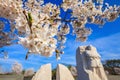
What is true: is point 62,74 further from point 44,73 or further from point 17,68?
point 17,68

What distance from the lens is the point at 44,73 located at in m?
9.40

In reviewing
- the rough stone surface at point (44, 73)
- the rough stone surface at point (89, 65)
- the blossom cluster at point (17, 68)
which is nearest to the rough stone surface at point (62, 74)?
the rough stone surface at point (44, 73)

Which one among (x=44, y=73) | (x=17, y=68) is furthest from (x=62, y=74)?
(x=17, y=68)

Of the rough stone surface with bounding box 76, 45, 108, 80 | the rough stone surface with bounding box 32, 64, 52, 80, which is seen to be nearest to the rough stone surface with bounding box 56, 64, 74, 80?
the rough stone surface with bounding box 32, 64, 52, 80

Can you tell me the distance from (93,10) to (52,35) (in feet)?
6.42

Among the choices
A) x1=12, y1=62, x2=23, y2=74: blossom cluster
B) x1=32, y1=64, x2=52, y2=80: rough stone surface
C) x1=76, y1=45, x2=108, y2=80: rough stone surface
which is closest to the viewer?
Answer: x1=76, y1=45, x2=108, y2=80: rough stone surface

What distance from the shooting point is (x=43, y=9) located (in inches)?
128

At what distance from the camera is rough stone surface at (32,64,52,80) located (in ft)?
30.5

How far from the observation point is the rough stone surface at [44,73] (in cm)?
930

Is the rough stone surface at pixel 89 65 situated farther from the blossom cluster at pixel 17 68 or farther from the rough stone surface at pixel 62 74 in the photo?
the blossom cluster at pixel 17 68

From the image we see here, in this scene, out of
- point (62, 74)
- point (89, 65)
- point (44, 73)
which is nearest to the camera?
point (89, 65)

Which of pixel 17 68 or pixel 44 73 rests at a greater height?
pixel 17 68

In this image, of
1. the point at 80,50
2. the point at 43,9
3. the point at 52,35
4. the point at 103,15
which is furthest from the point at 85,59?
the point at 52,35

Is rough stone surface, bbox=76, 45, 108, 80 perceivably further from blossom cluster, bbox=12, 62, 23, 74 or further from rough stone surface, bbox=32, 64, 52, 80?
blossom cluster, bbox=12, 62, 23, 74
